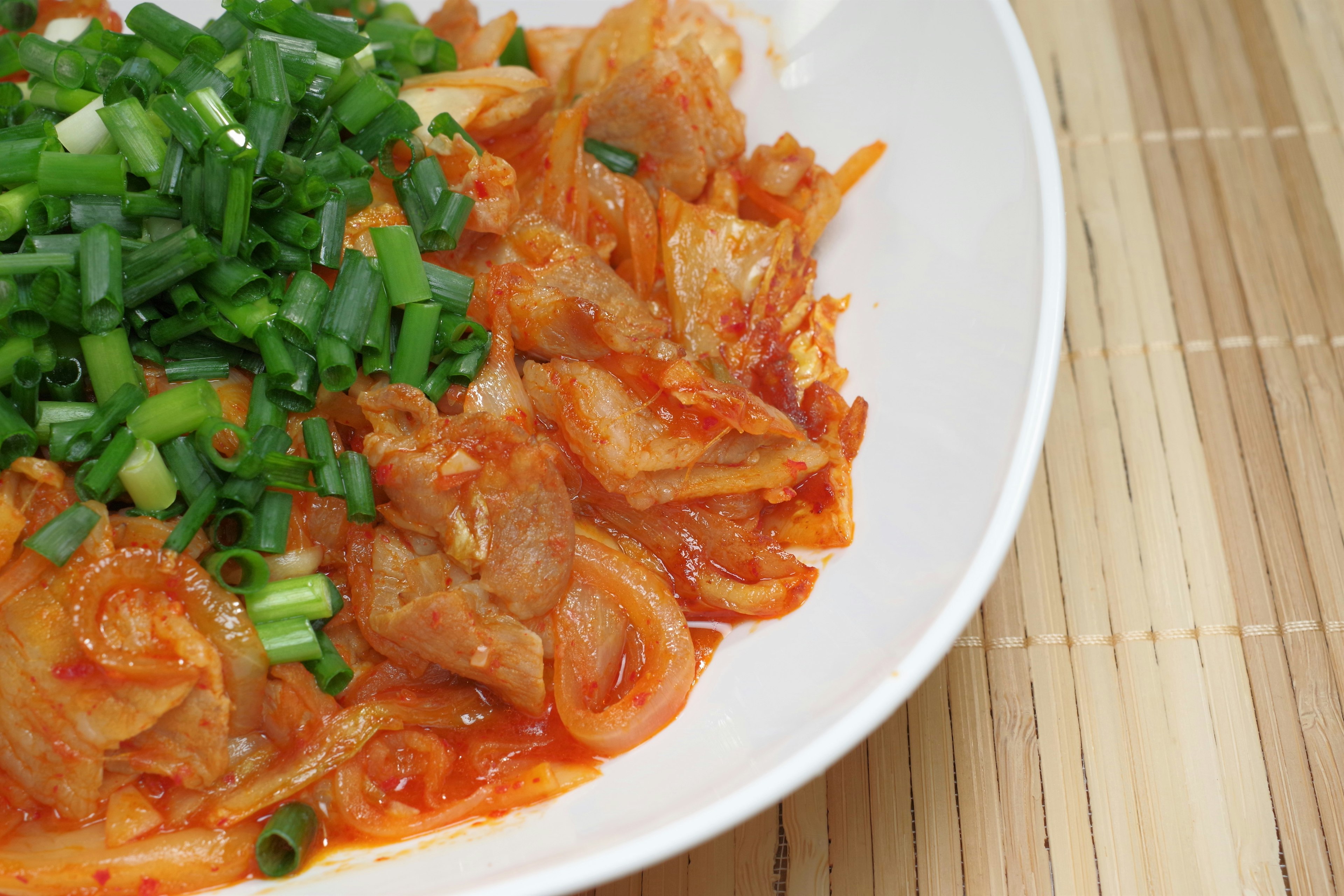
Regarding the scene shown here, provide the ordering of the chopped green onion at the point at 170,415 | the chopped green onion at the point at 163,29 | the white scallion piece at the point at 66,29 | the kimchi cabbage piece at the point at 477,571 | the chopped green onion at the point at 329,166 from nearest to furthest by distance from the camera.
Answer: the kimchi cabbage piece at the point at 477,571
the chopped green onion at the point at 170,415
the chopped green onion at the point at 329,166
the chopped green onion at the point at 163,29
the white scallion piece at the point at 66,29

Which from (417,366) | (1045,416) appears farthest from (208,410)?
(1045,416)

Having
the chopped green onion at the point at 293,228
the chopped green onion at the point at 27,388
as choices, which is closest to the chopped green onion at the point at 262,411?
the chopped green onion at the point at 293,228

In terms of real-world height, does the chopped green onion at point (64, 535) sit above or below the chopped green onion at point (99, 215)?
below

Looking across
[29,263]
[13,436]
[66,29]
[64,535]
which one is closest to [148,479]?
[64,535]

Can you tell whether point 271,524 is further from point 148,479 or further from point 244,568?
point 148,479

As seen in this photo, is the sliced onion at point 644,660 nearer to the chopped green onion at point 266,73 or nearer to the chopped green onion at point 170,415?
the chopped green onion at point 170,415

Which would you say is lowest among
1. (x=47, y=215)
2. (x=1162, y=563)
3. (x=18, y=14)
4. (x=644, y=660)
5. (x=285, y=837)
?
(x=1162, y=563)

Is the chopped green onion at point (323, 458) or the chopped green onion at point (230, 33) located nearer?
the chopped green onion at point (323, 458)
